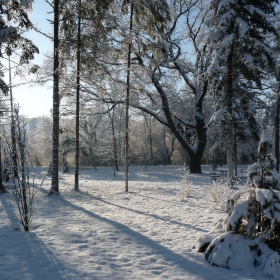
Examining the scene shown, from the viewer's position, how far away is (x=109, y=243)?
4773 mm

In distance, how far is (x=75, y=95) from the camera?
38.5 ft

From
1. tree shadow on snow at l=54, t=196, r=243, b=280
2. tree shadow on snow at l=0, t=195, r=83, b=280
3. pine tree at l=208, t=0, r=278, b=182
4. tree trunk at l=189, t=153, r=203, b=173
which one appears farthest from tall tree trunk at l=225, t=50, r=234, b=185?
tree shadow on snow at l=0, t=195, r=83, b=280

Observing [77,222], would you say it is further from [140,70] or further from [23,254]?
[140,70]

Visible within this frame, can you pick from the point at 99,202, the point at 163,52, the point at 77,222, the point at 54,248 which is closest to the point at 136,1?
the point at 163,52

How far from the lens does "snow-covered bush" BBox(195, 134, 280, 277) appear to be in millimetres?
3871

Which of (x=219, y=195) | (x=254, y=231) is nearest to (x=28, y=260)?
(x=254, y=231)

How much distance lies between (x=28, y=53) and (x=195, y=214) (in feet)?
26.9

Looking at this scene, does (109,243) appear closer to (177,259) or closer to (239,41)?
(177,259)

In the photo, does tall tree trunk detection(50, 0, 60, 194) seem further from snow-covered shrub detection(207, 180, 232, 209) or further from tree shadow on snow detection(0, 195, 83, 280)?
snow-covered shrub detection(207, 180, 232, 209)

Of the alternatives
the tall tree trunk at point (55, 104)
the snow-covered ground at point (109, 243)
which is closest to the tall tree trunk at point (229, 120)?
the snow-covered ground at point (109, 243)

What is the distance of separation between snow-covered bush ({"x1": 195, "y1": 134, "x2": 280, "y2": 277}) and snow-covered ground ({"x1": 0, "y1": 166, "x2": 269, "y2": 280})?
0.57 feet

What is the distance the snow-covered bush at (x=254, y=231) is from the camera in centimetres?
A: 387

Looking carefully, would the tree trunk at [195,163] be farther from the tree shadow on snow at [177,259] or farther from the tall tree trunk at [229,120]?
the tree shadow on snow at [177,259]

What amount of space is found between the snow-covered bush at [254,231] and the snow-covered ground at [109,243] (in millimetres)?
173
